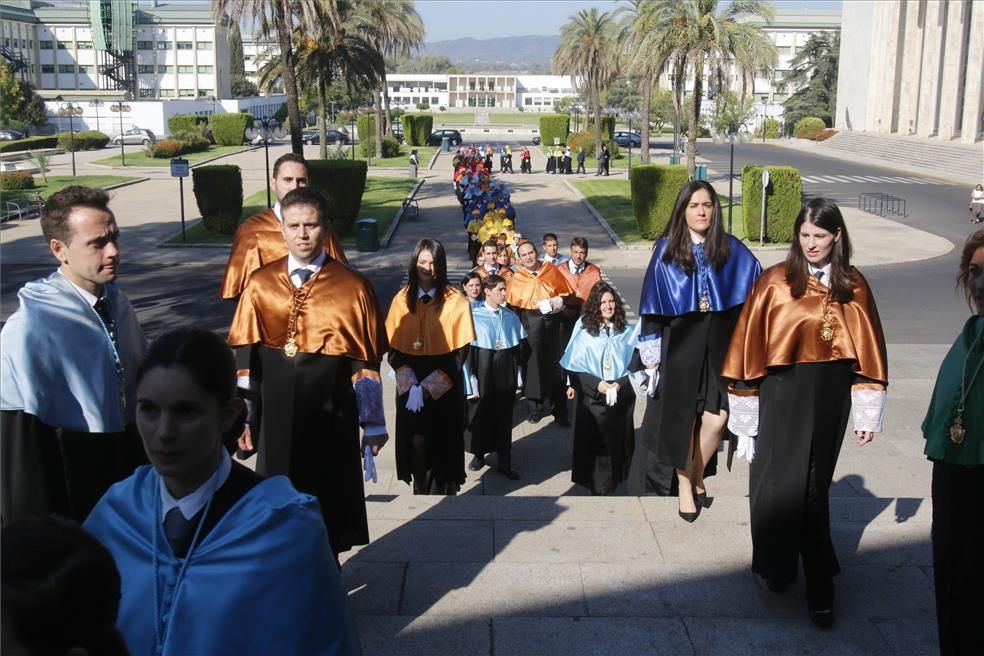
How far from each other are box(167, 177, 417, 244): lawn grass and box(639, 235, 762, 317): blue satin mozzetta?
21323 millimetres

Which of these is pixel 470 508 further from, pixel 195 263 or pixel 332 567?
pixel 195 263

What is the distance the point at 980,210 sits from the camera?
1203 inches

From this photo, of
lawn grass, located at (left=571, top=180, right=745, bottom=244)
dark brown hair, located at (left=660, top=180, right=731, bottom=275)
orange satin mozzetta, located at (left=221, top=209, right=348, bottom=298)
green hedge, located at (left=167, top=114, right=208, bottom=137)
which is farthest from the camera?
green hedge, located at (left=167, top=114, right=208, bottom=137)

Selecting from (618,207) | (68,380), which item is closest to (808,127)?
(618,207)

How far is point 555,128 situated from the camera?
64.6 metres

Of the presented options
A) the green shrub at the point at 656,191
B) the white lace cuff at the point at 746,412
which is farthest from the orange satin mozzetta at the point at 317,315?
the green shrub at the point at 656,191

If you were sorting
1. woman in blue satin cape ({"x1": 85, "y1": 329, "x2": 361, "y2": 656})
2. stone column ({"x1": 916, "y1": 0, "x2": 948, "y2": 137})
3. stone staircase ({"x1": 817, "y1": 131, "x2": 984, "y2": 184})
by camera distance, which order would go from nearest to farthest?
1. woman in blue satin cape ({"x1": 85, "y1": 329, "x2": 361, "y2": 656})
2. stone staircase ({"x1": 817, "y1": 131, "x2": 984, "y2": 184})
3. stone column ({"x1": 916, "y1": 0, "x2": 948, "y2": 137})

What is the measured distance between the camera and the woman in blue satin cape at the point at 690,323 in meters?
6.02

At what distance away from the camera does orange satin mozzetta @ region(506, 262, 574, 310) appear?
10.6m

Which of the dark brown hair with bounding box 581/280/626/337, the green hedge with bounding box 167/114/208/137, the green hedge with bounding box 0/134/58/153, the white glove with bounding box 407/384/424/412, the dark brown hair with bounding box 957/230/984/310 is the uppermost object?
the green hedge with bounding box 167/114/208/137

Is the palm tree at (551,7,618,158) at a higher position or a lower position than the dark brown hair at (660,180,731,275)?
higher

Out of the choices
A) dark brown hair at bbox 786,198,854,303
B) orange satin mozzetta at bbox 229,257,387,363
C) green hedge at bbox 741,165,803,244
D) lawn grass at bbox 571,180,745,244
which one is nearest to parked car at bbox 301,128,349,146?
lawn grass at bbox 571,180,745,244

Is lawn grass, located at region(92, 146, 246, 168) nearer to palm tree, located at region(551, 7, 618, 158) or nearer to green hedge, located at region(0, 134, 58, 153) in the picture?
green hedge, located at region(0, 134, 58, 153)

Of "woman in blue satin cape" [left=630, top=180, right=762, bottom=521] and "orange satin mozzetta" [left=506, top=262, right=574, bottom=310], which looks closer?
"woman in blue satin cape" [left=630, top=180, right=762, bottom=521]
